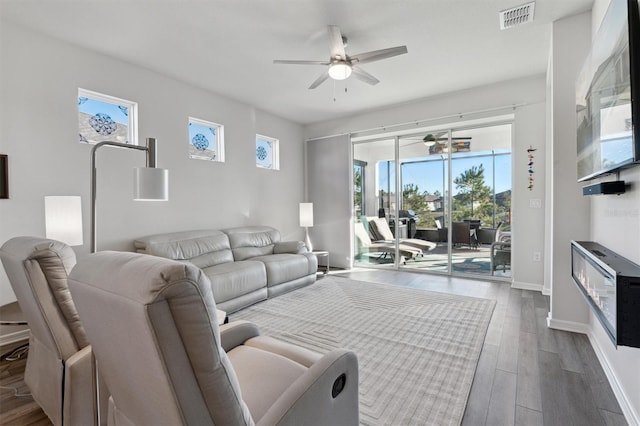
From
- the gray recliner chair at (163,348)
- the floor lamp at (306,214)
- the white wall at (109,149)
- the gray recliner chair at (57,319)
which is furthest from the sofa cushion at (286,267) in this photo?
the gray recliner chair at (163,348)

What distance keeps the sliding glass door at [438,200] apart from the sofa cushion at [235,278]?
2749 millimetres

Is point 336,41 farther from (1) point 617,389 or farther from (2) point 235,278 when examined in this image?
(1) point 617,389

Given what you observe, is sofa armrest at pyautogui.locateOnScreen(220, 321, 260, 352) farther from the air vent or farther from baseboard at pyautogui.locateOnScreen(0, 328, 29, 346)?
the air vent

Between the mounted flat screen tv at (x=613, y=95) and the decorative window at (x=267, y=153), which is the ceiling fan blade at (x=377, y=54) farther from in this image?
the decorative window at (x=267, y=153)

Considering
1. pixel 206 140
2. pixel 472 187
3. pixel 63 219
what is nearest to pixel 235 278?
pixel 63 219

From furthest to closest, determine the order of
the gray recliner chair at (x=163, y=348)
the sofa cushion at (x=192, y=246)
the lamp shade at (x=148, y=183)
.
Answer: the sofa cushion at (x=192, y=246)
the lamp shade at (x=148, y=183)
the gray recliner chair at (x=163, y=348)

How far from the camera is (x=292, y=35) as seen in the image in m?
2.98

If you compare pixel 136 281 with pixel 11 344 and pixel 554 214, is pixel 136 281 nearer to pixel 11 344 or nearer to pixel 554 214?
pixel 11 344

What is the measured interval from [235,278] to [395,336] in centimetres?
178

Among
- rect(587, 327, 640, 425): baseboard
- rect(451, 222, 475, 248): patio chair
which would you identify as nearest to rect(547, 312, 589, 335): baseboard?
rect(587, 327, 640, 425): baseboard

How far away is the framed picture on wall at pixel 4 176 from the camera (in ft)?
8.52

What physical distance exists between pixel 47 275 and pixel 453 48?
3.94 meters

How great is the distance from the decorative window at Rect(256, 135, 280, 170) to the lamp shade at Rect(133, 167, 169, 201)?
362 cm

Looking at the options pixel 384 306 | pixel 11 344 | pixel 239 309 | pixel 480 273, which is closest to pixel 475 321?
pixel 384 306
